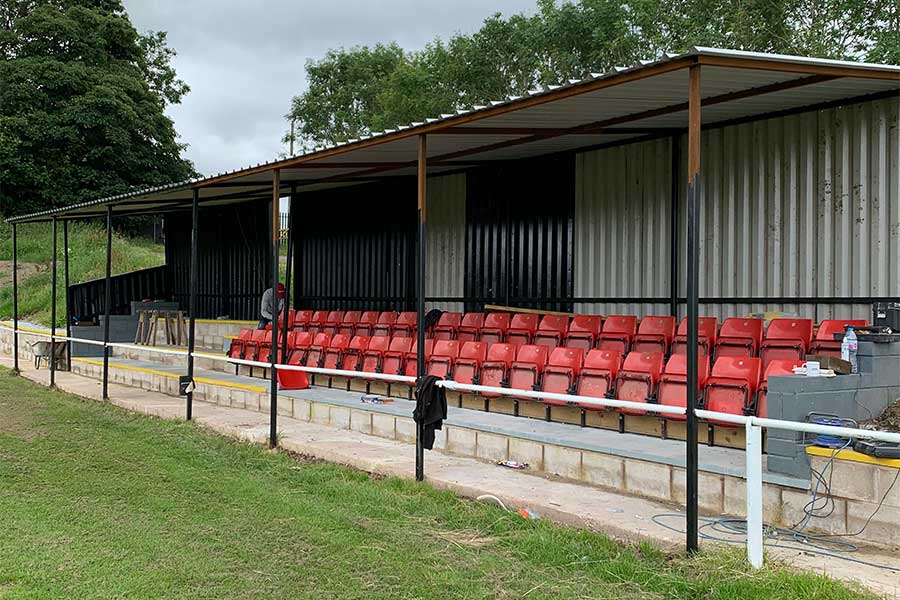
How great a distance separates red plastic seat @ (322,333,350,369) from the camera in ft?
38.8

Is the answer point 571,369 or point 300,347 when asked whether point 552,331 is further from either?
point 300,347

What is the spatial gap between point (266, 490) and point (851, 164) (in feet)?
21.2

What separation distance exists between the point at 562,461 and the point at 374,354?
4.58m

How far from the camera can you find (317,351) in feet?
40.3

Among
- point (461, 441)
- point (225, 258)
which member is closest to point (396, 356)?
point (461, 441)

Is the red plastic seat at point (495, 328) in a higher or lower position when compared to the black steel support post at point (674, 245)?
lower

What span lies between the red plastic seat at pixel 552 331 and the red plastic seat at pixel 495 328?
54 centimetres

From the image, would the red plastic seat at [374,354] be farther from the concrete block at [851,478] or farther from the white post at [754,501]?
the white post at [754,501]

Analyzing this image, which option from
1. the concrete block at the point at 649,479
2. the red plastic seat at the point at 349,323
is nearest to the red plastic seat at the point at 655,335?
the concrete block at the point at 649,479

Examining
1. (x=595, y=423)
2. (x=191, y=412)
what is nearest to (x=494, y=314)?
(x=595, y=423)

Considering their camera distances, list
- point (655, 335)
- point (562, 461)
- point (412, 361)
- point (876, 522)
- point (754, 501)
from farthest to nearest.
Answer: point (412, 361) < point (655, 335) < point (562, 461) < point (876, 522) < point (754, 501)

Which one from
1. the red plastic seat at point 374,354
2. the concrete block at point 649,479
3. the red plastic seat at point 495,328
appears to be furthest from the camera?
the red plastic seat at point 374,354

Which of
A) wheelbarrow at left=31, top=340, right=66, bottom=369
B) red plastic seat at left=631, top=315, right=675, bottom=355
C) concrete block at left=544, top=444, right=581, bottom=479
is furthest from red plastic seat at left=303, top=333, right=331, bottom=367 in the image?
wheelbarrow at left=31, top=340, right=66, bottom=369

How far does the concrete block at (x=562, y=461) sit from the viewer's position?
705 cm
